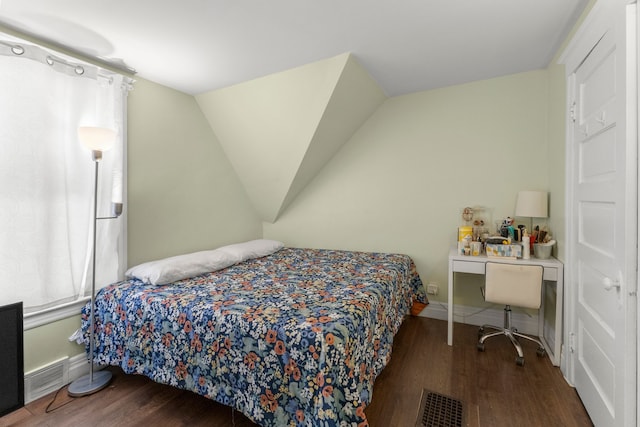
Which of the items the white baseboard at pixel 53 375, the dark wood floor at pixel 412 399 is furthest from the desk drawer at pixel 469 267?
the white baseboard at pixel 53 375

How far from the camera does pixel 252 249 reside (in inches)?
119

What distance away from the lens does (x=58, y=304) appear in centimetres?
197

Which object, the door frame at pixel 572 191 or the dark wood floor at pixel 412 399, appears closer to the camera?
the door frame at pixel 572 191

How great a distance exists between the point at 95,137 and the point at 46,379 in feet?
5.20

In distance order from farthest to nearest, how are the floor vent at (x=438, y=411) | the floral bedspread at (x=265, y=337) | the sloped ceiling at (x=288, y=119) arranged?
the sloped ceiling at (x=288, y=119), the floor vent at (x=438, y=411), the floral bedspread at (x=265, y=337)

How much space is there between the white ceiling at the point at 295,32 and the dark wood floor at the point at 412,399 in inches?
91.0

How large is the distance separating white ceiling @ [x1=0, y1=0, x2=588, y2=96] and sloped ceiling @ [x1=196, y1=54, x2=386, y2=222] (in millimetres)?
159

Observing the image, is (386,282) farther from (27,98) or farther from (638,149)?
(27,98)

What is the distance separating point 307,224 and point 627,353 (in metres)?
2.90

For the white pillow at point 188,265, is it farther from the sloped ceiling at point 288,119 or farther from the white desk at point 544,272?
the white desk at point 544,272

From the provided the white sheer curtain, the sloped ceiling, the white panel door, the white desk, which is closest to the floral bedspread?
the white sheer curtain

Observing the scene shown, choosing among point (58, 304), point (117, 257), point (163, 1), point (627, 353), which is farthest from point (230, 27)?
point (627, 353)

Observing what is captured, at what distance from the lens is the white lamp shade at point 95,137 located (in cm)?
183

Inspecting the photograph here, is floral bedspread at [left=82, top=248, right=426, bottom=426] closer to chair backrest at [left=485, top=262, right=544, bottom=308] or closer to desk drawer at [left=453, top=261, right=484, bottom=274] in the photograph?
desk drawer at [left=453, top=261, right=484, bottom=274]
